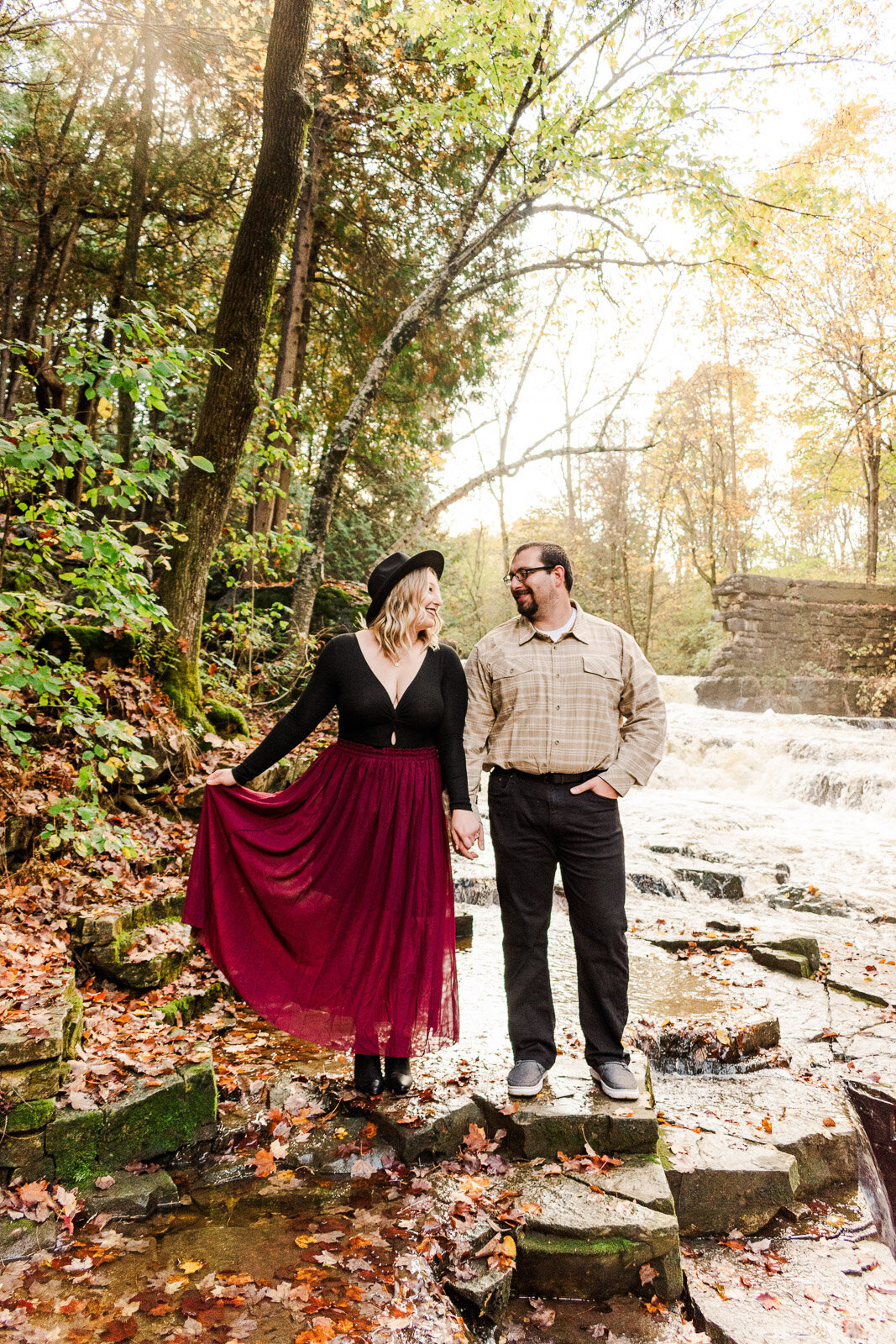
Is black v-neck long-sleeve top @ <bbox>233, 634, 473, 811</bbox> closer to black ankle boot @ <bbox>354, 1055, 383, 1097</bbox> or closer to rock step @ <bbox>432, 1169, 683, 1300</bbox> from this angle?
black ankle boot @ <bbox>354, 1055, 383, 1097</bbox>

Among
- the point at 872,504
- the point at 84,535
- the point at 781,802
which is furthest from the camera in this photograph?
the point at 872,504

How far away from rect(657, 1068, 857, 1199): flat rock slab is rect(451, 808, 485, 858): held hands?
1477 mm

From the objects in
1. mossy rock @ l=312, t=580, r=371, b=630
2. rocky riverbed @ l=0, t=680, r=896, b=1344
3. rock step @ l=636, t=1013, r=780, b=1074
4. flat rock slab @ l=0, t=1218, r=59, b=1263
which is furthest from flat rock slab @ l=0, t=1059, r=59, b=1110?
mossy rock @ l=312, t=580, r=371, b=630

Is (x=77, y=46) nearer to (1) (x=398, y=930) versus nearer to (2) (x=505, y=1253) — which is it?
(1) (x=398, y=930)

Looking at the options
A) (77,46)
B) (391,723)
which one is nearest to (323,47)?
(77,46)

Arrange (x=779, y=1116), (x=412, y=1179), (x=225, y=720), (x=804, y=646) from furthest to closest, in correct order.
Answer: (x=804, y=646) < (x=225, y=720) < (x=779, y=1116) < (x=412, y=1179)

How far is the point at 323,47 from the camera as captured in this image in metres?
10.9

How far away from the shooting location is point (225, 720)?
23.1 feet

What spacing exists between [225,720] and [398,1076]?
4.23 m

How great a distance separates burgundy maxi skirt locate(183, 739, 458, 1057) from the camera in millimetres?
3180

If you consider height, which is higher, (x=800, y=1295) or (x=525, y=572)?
(x=525, y=572)

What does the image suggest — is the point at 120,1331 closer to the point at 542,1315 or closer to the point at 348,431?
the point at 542,1315

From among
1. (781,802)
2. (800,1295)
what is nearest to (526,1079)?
(800,1295)

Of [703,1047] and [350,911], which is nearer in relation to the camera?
[350,911]
